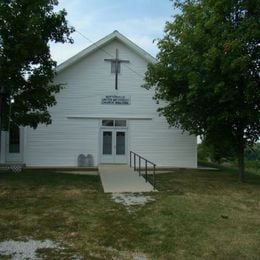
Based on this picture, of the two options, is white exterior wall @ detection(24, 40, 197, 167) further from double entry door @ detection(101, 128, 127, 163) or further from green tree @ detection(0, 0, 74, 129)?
green tree @ detection(0, 0, 74, 129)

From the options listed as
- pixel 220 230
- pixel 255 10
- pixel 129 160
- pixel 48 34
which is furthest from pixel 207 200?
pixel 129 160

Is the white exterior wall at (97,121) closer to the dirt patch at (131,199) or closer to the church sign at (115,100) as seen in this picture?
the church sign at (115,100)

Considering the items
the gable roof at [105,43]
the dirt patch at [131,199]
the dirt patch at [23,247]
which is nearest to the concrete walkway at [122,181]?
the dirt patch at [131,199]

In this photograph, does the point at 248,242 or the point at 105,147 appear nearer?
the point at 248,242

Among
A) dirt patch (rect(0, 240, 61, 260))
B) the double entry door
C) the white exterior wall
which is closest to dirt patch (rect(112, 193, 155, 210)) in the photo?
dirt patch (rect(0, 240, 61, 260))

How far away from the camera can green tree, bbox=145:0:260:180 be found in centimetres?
1554

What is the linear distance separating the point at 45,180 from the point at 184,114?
20.1 feet

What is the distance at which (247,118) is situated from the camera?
56.4 ft

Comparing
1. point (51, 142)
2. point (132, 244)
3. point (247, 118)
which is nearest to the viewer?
point (132, 244)

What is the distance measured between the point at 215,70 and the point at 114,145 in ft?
32.7

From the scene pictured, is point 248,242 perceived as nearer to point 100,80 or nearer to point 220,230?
point 220,230

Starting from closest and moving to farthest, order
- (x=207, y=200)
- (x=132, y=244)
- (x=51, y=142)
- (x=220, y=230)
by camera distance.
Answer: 1. (x=132, y=244)
2. (x=220, y=230)
3. (x=207, y=200)
4. (x=51, y=142)

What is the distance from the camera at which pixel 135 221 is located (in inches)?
407

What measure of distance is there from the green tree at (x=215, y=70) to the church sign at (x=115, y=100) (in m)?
5.64
